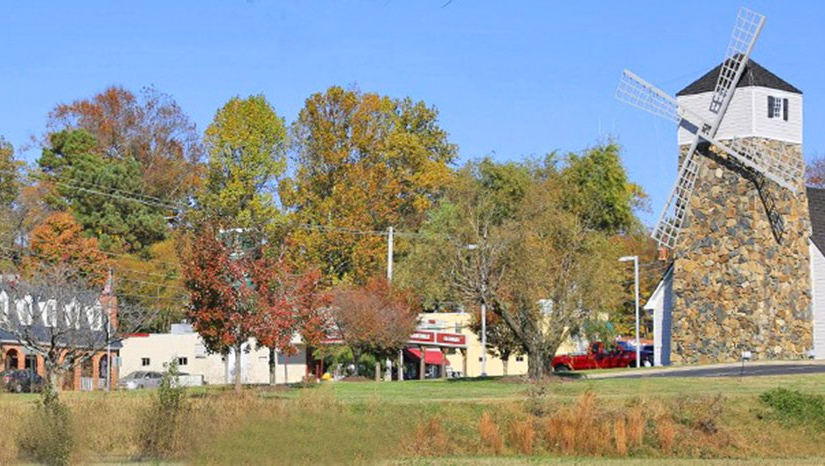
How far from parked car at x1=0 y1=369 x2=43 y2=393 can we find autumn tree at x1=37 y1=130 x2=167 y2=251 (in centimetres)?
2505

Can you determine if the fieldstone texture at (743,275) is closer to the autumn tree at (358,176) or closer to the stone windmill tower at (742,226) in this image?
the stone windmill tower at (742,226)

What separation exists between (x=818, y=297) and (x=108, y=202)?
46107 mm

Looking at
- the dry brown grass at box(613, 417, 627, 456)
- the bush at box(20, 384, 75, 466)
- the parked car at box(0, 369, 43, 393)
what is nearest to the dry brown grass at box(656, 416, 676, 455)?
the dry brown grass at box(613, 417, 627, 456)

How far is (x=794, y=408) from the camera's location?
131 ft

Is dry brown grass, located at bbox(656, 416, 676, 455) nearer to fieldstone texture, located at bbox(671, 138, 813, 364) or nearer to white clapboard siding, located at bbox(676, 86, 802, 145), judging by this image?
fieldstone texture, located at bbox(671, 138, 813, 364)

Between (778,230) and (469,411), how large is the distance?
30.8m

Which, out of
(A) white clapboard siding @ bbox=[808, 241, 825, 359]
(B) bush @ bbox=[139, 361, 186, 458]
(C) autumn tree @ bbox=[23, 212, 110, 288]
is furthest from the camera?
(C) autumn tree @ bbox=[23, 212, 110, 288]

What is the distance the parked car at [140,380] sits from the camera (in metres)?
73.1

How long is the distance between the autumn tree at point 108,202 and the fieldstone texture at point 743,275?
38178 millimetres

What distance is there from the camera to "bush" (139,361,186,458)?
36.1 m

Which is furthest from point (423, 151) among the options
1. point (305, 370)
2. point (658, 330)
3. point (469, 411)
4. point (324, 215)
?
point (469, 411)

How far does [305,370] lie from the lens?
258 feet

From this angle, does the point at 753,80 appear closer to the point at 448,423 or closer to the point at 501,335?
the point at 501,335

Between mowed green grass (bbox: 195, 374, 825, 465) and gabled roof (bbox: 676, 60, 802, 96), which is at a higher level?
gabled roof (bbox: 676, 60, 802, 96)
